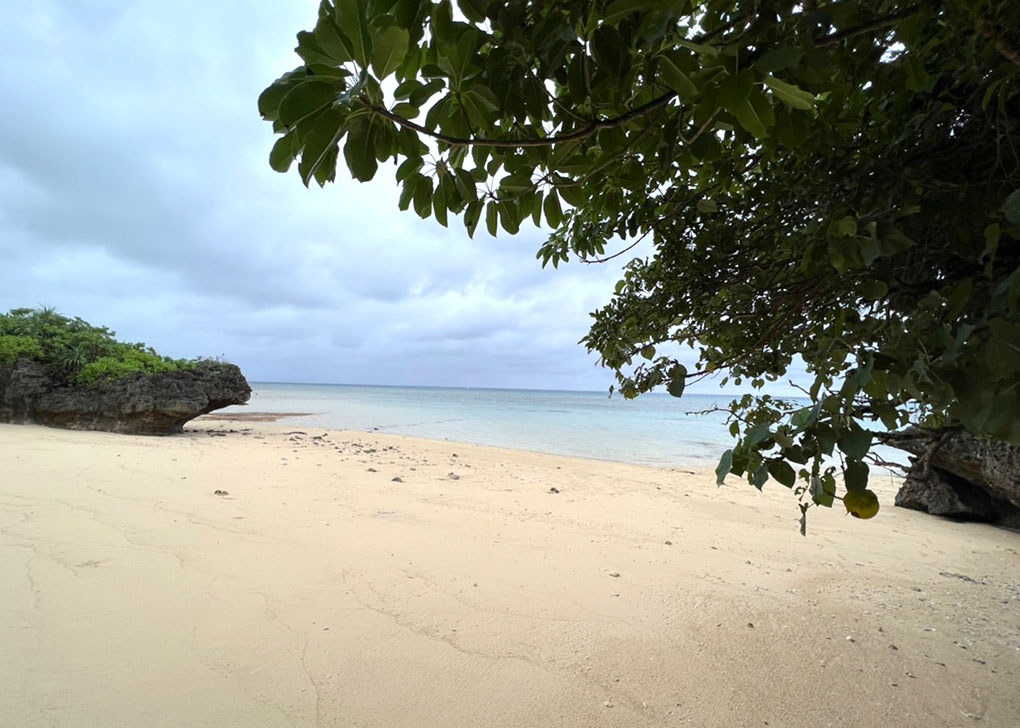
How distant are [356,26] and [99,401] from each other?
11.0 m

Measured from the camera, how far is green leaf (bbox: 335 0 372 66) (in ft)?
2.06

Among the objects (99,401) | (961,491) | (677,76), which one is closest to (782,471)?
(677,76)

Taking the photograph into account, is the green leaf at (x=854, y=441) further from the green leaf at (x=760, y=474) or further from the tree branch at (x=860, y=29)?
the tree branch at (x=860, y=29)

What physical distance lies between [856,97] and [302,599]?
123 inches

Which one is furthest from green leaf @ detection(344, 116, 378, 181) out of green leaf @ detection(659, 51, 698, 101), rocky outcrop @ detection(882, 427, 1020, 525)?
A: rocky outcrop @ detection(882, 427, 1020, 525)

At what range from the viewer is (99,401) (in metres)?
8.78

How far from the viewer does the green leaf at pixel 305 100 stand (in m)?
0.64

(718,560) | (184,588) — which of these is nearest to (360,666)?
(184,588)

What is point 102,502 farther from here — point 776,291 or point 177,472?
point 776,291

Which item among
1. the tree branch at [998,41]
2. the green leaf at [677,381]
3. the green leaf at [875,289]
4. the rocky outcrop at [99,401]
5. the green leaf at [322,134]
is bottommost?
the rocky outcrop at [99,401]

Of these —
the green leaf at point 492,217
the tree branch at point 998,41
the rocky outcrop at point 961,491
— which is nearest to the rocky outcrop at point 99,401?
the green leaf at point 492,217

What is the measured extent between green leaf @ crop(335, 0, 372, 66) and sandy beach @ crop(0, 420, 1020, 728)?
1900 mm

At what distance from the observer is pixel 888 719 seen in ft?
6.01

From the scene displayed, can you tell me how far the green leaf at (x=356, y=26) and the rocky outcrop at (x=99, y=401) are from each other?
10.2 m
